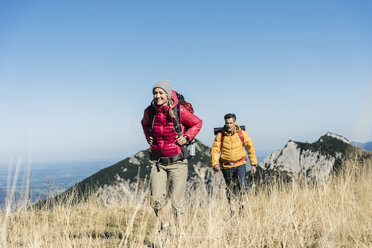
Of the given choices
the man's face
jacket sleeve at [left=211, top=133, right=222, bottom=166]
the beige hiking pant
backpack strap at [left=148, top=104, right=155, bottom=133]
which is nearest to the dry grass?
the beige hiking pant

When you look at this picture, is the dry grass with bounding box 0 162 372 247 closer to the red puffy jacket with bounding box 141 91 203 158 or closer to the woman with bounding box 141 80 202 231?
→ the woman with bounding box 141 80 202 231

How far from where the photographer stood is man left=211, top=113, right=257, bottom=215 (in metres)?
5.39

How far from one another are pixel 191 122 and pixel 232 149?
78.2 inches

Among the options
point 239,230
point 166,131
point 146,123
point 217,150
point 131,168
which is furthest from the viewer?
point 131,168

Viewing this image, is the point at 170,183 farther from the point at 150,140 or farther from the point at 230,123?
the point at 230,123

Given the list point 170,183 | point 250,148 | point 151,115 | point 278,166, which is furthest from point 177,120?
point 278,166

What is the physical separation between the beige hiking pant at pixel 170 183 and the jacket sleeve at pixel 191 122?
413mm

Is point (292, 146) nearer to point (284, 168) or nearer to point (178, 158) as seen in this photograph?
point (284, 168)

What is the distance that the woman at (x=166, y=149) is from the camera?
353 cm

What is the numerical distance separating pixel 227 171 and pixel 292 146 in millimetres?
13598

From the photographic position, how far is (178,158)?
11.8 ft

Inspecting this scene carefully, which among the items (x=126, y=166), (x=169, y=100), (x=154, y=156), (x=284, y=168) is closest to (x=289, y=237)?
(x=154, y=156)

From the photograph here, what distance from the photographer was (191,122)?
3.74 metres

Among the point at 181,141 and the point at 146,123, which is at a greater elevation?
the point at 146,123
